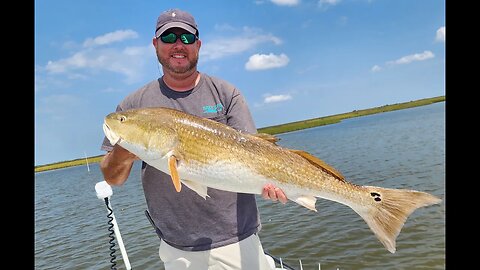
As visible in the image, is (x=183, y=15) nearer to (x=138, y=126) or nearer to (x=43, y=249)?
(x=138, y=126)

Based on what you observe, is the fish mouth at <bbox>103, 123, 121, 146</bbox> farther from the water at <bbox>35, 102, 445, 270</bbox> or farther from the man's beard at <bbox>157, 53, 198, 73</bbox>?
the water at <bbox>35, 102, 445, 270</bbox>

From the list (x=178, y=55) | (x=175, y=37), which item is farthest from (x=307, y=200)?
(x=175, y=37)

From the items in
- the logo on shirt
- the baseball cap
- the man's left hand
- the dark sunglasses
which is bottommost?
the man's left hand

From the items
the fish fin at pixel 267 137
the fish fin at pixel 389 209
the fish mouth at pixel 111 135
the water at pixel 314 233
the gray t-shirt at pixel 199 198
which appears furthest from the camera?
the water at pixel 314 233

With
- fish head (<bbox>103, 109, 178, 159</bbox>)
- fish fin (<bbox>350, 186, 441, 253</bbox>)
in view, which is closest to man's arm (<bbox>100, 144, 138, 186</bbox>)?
fish head (<bbox>103, 109, 178, 159</bbox>)

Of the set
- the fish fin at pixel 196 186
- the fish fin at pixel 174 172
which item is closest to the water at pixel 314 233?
the fish fin at pixel 196 186

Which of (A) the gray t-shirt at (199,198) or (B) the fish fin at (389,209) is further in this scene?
(A) the gray t-shirt at (199,198)

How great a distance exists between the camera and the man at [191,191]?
147 inches

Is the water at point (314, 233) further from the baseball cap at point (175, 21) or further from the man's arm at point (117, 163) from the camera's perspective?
the man's arm at point (117, 163)

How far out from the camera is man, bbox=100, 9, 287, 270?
147 inches

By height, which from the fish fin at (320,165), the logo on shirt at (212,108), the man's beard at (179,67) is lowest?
the fish fin at (320,165)
